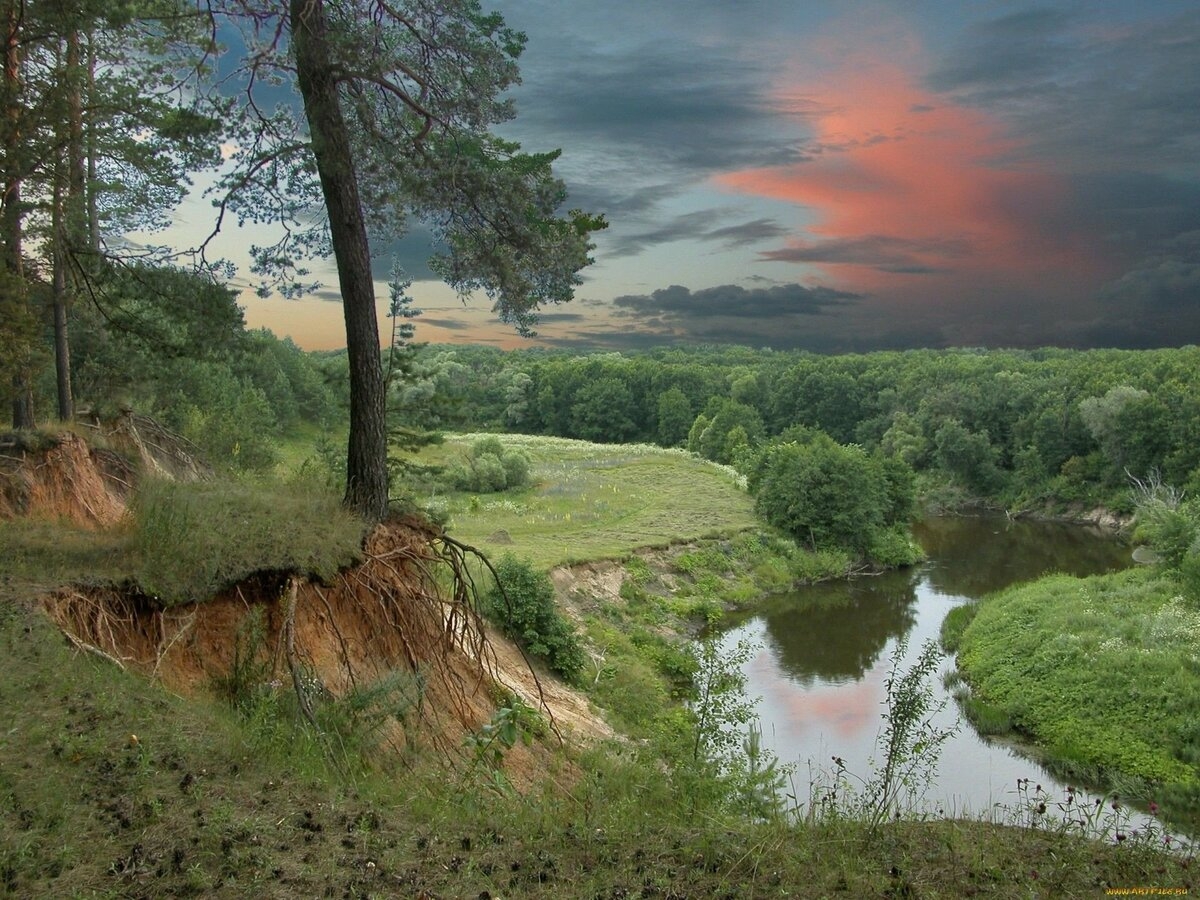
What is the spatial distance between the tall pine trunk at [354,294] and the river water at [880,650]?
5.48m

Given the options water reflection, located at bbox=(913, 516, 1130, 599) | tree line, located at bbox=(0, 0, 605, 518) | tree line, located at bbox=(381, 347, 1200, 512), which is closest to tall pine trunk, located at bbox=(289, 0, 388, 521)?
tree line, located at bbox=(0, 0, 605, 518)

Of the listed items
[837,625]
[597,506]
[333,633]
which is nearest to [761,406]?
[597,506]

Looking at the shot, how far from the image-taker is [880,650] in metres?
25.6

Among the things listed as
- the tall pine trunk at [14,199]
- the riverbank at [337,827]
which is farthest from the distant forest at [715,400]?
the riverbank at [337,827]

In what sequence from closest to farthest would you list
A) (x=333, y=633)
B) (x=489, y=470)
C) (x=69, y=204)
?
(x=333, y=633) < (x=69, y=204) < (x=489, y=470)

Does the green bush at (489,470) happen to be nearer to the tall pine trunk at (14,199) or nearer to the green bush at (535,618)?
the green bush at (535,618)

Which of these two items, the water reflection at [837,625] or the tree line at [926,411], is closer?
the water reflection at [837,625]

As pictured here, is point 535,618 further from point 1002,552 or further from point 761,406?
point 761,406

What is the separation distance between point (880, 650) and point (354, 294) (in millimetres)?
21269

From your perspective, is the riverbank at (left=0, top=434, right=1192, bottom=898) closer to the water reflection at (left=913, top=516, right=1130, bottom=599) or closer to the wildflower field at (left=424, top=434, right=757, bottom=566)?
the wildflower field at (left=424, top=434, right=757, bottom=566)

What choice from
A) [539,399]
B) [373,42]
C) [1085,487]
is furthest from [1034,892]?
[539,399]

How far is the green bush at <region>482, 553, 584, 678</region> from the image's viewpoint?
661 inches

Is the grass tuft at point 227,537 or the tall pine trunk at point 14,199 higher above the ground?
the tall pine trunk at point 14,199

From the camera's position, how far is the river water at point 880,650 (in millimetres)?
16078
